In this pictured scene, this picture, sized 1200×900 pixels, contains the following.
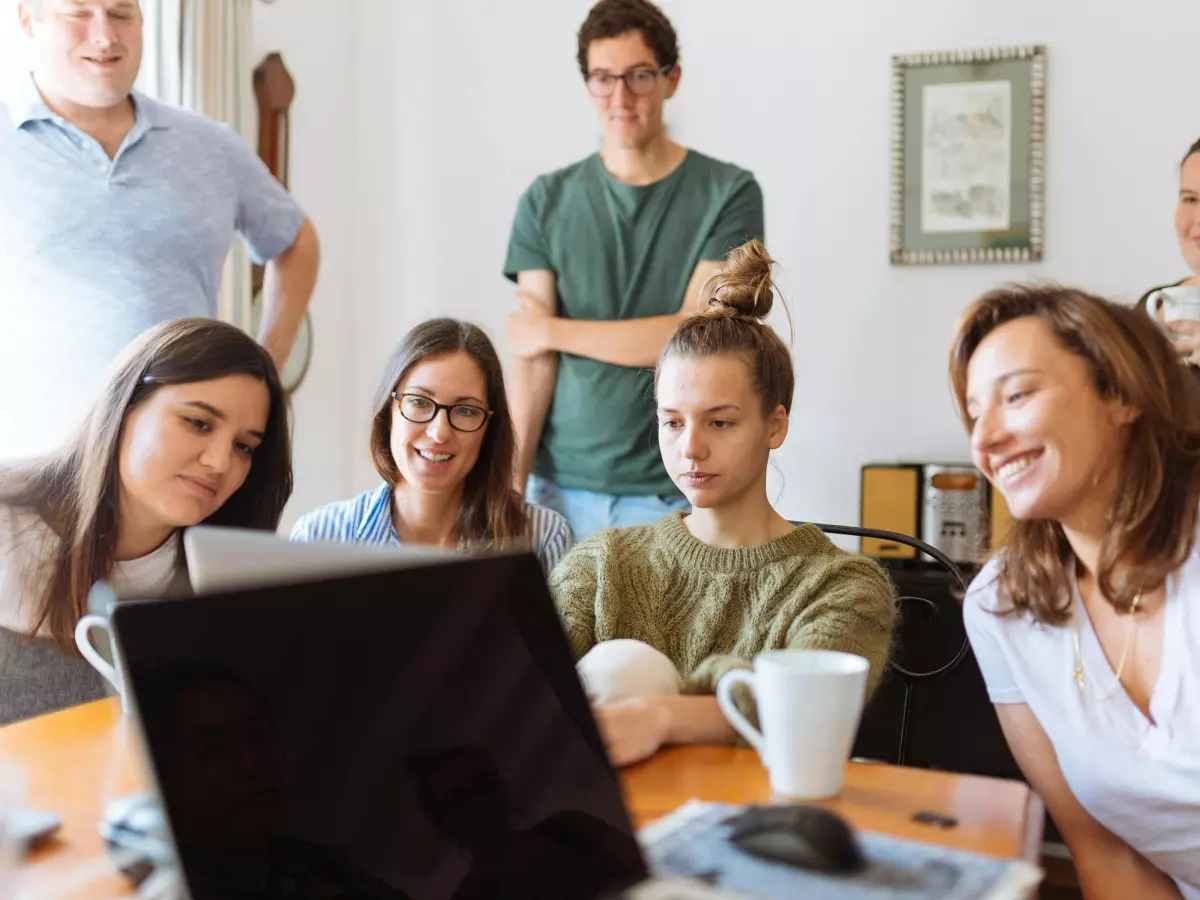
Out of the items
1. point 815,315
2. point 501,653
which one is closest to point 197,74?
point 815,315

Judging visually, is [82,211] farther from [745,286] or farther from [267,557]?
[267,557]

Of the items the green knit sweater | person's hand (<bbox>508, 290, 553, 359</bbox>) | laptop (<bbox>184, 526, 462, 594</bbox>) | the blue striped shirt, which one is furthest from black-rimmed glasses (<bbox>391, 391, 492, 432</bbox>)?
laptop (<bbox>184, 526, 462, 594</bbox>)

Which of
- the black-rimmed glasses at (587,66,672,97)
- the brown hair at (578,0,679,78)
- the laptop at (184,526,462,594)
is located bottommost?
the laptop at (184,526,462,594)

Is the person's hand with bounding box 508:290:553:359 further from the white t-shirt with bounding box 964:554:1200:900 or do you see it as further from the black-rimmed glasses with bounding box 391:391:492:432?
the white t-shirt with bounding box 964:554:1200:900

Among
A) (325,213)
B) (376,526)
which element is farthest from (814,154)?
(376,526)

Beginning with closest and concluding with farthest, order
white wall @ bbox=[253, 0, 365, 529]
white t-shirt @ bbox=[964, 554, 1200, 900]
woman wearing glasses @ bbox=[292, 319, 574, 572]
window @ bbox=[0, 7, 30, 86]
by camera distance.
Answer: white t-shirt @ bbox=[964, 554, 1200, 900] < woman wearing glasses @ bbox=[292, 319, 574, 572] < window @ bbox=[0, 7, 30, 86] < white wall @ bbox=[253, 0, 365, 529]

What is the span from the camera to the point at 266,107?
128 inches

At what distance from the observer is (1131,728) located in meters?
1.15

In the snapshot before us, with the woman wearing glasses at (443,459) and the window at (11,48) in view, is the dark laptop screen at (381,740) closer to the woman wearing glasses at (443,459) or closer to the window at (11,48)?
the woman wearing glasses at (443,459)

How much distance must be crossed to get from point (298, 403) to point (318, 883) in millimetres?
2955

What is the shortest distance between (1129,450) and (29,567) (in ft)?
4.30

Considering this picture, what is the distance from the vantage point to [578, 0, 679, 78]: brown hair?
224cm

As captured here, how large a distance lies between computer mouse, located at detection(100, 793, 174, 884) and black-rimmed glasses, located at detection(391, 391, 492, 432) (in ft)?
3.45

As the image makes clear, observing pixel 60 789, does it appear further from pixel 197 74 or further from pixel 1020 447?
pixel 197 74
